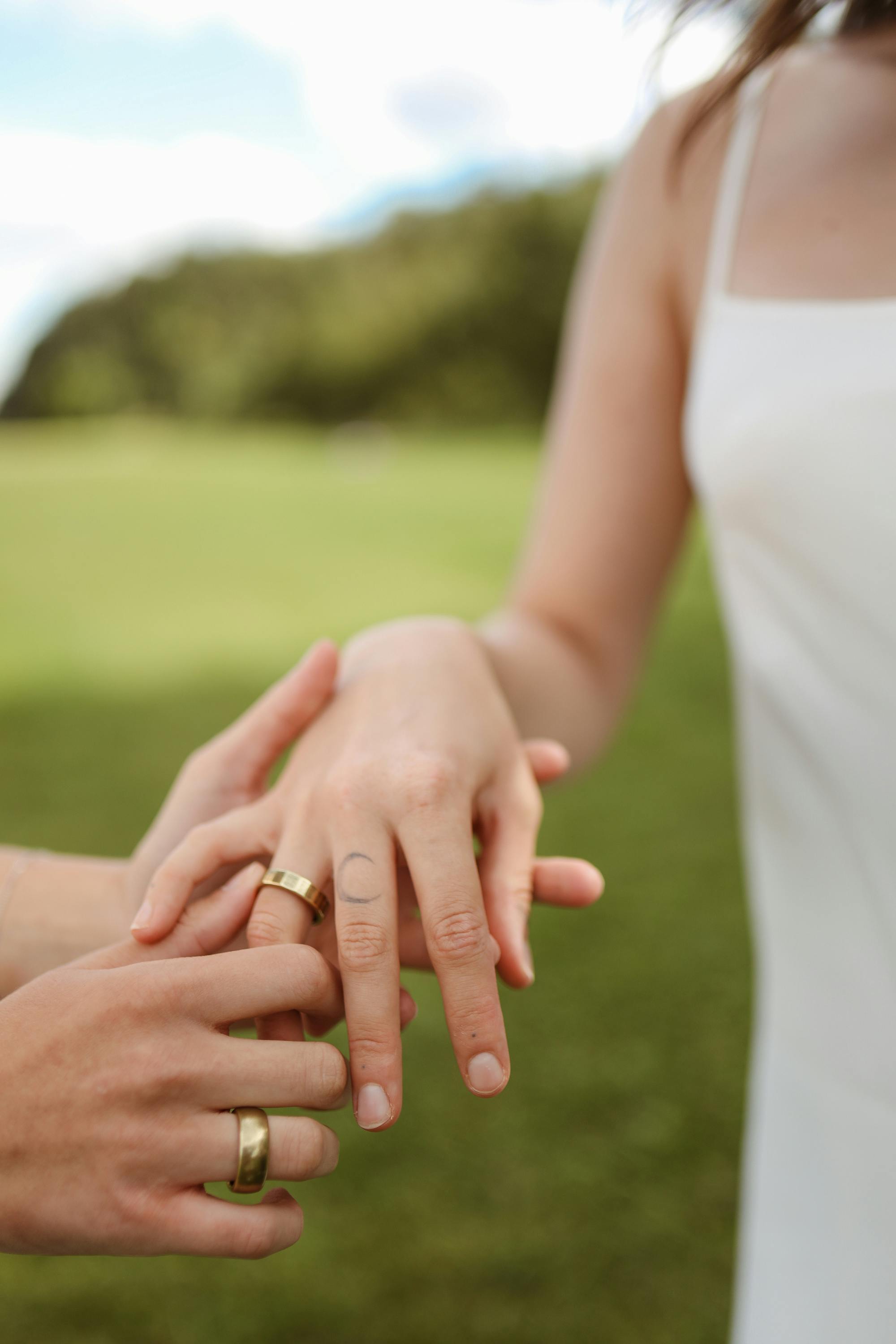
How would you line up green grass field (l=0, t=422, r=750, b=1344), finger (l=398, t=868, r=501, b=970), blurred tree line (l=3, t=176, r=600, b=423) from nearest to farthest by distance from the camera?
finger (l=398, t=868, r=501, b=970), green grass field (l=0, t=422, r=750, b=1344), blurred tree line (l=3, t=176, r=600, b=423)

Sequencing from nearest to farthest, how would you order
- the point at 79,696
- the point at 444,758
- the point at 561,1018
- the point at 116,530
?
the point at 444,758
the point at 561,1018
the point at 79,696
the point at 116,530

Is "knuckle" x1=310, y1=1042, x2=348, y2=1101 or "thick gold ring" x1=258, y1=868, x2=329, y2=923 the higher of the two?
"thick gold ring" x1=258, y1=868, x2=329, y2=923

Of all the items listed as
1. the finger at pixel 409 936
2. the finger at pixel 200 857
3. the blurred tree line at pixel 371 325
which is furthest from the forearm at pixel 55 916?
the blurred tree line at pixel 371 325

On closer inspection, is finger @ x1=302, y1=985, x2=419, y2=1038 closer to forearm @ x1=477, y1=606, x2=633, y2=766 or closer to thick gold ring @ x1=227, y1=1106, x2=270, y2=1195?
Answer: thick gold ring @ x1=227, y1=1106, x2=270, y2=1195

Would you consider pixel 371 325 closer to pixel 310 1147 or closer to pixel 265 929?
pixel 265 929

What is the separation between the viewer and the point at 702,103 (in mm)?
908

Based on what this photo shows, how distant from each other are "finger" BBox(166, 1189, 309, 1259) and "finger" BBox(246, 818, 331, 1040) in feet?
0.30

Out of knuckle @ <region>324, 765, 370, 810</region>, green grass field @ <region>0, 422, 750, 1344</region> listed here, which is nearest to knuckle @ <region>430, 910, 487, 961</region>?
knuckle @ <region>324, 765, 370, 810</region>

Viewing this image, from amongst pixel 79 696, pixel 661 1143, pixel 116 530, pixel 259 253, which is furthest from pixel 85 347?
pixel 661 1143

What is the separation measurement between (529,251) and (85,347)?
5995 mm

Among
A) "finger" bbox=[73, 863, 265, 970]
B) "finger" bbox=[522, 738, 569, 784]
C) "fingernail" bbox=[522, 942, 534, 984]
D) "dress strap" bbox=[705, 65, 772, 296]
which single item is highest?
"dress strap" bbox=[705, 65, 772, 296]

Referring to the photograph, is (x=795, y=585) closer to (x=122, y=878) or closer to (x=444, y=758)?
(x=444, y=758)

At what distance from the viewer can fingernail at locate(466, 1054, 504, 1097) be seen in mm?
604

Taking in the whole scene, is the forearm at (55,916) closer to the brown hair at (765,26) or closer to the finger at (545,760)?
the finger at (545,760)
